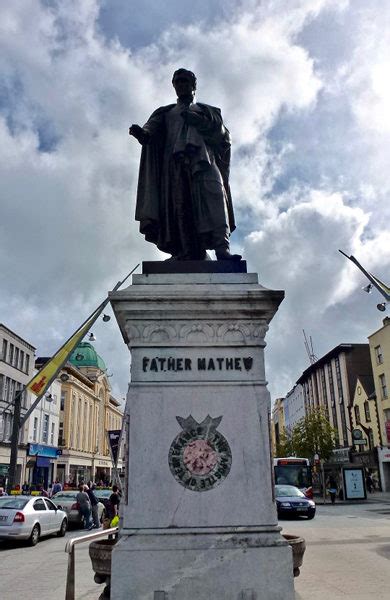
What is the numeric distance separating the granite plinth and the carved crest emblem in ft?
5.15

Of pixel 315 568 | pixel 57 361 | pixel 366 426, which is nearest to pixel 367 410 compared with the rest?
pixel 366 426

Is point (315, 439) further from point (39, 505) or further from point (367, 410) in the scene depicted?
point (39, 505)

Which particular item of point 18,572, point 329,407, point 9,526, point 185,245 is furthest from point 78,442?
point 185,245

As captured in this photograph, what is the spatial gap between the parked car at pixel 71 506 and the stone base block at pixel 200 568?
18895 mm

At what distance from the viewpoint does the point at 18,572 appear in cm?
1151

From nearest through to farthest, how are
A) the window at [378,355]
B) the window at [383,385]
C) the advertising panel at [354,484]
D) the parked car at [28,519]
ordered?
the parked car at [28,519]
the advertising panel at [354,484]
the window at [383,385]
the window at [378,355]

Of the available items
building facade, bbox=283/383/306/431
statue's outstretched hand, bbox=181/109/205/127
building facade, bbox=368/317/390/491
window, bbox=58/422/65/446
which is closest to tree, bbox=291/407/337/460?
building facade, bbox=368/317/390/491

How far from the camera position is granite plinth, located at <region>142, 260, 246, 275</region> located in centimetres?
Answer: 574

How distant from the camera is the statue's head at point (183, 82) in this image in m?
6.60

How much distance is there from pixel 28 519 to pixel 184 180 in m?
14.1

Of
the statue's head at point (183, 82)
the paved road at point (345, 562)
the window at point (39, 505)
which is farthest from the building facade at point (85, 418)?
the statue's head at point (183, 82)

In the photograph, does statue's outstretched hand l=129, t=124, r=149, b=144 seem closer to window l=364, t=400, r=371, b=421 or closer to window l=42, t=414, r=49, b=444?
window l=364, t=400, r=371, b=421

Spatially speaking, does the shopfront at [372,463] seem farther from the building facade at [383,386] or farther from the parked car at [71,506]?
the parked car at [71,506]

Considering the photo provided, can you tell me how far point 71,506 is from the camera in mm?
22766
